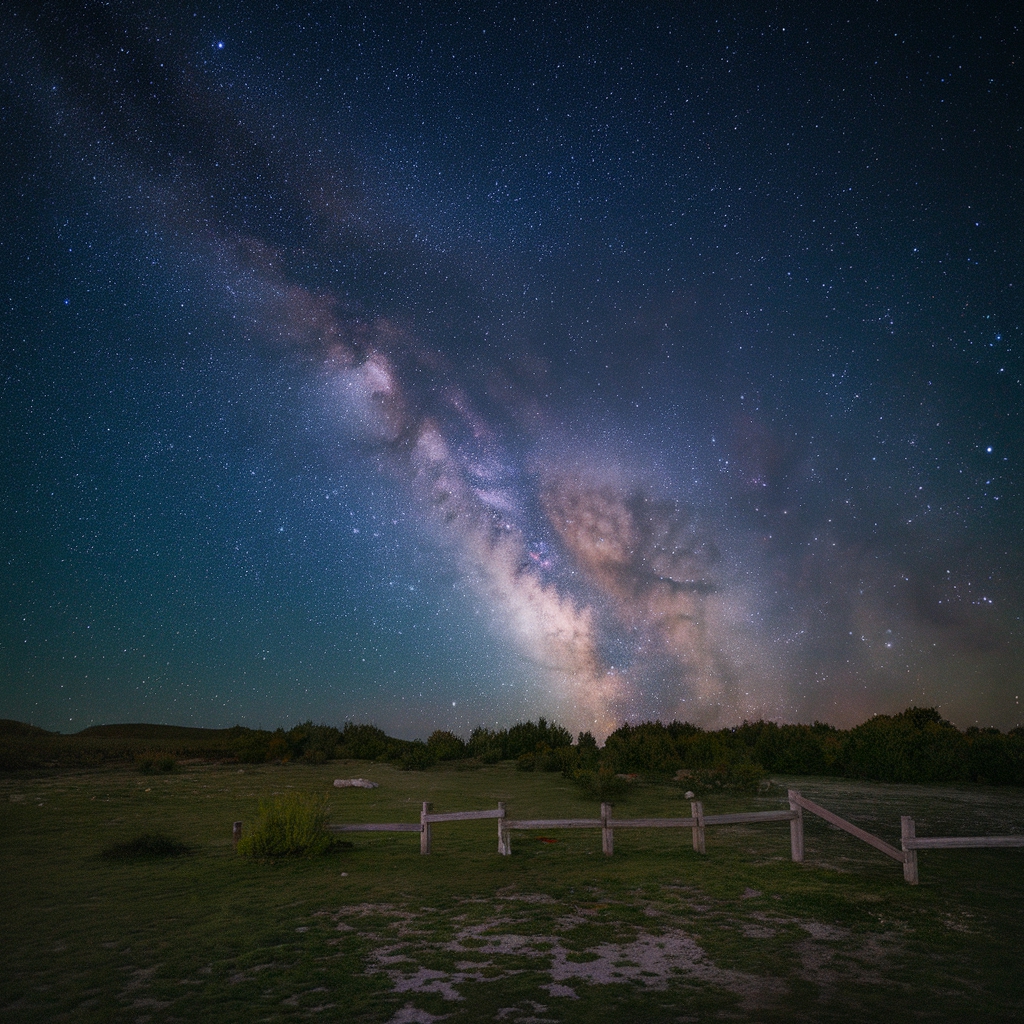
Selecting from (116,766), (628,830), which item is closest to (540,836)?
(628,830)

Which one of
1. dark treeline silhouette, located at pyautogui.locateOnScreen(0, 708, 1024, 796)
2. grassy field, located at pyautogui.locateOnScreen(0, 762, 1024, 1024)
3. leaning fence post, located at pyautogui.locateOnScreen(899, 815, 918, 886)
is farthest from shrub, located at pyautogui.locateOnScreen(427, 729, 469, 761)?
leaning fence post, located at pyautogui.locateOnScreen(899, 815, 918, 886)

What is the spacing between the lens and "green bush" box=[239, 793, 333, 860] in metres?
13.9

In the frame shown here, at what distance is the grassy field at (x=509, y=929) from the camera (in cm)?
688

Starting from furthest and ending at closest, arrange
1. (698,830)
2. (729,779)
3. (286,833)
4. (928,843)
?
(729,779) < (698,830) < (286,833) < (928,843)

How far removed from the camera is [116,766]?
33781 mm

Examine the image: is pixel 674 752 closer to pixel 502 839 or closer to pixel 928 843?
pixel 502 839

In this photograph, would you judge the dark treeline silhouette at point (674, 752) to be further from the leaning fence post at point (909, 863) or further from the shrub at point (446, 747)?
the leaning fence post at point (909, 863)

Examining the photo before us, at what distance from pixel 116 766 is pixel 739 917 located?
109 feet

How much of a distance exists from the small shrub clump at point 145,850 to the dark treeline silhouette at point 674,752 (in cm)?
1372

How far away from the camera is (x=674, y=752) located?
116 feet

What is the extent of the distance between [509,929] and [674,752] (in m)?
28.1

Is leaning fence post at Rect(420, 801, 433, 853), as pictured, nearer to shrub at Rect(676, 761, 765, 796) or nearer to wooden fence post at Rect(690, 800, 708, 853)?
wooden fence post at Rect(690, 800, 708, 853)

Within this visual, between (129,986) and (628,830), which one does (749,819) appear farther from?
(129,986)

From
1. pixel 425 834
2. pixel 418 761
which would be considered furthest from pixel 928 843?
pixel 418 761
